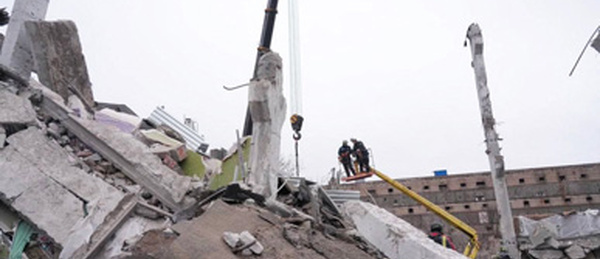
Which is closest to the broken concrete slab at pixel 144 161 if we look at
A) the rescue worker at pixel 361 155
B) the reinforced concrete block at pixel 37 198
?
the reinforced concrete block at pixel 37 198

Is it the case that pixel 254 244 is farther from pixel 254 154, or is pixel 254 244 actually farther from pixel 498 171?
pixel 498 171

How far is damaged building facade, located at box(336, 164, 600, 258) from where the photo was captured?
19884mm

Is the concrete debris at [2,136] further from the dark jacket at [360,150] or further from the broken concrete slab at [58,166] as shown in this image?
the dark jacket at [360,150]

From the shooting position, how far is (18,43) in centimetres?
768

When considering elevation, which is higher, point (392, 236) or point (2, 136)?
point (2, 136)

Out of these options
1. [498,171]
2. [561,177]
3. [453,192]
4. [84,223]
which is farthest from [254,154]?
[561,177]

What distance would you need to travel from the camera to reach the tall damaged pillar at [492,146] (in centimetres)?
923

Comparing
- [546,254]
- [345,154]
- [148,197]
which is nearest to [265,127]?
[148,197]

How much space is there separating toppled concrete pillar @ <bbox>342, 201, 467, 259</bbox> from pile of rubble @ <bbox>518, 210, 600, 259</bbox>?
5.42 meters

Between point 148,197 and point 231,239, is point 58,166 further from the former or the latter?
point 231,239

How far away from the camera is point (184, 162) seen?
258 inches

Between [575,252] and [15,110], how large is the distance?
1015 cm

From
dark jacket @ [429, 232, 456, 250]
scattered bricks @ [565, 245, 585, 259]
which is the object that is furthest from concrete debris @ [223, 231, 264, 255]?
scattered bricks @ [565, 245, 585, 259]

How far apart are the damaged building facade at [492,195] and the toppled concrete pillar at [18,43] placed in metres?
A: 14.2
